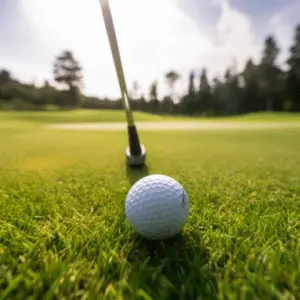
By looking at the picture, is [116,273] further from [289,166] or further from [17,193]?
[289,166]

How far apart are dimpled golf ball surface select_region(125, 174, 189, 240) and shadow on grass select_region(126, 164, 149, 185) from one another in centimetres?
105

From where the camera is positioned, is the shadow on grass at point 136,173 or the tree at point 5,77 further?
the tree at point 5,77

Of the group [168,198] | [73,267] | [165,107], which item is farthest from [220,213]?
[165,107]

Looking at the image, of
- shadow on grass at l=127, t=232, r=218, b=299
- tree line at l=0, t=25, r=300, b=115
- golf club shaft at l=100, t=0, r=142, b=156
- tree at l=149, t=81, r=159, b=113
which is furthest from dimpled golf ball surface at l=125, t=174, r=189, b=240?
tree at l=149, t=81, r=159, b=113

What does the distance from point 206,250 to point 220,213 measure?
1.58ft

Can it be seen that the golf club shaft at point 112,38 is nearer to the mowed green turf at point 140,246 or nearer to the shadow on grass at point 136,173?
the shadow on grass at point 136,173

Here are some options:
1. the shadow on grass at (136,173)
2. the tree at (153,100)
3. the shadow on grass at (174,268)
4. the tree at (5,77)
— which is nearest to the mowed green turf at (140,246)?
the shadow on grass at (174,268)

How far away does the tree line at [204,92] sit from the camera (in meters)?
40.9

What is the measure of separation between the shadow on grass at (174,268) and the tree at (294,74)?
150 ft

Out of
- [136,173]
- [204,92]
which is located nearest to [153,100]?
[204,92]

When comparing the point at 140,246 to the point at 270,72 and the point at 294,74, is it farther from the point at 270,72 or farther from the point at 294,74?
the point at 270,72

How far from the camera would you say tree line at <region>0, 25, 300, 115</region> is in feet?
134

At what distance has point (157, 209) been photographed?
138 cm

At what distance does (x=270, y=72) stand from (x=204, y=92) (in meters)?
14.5
